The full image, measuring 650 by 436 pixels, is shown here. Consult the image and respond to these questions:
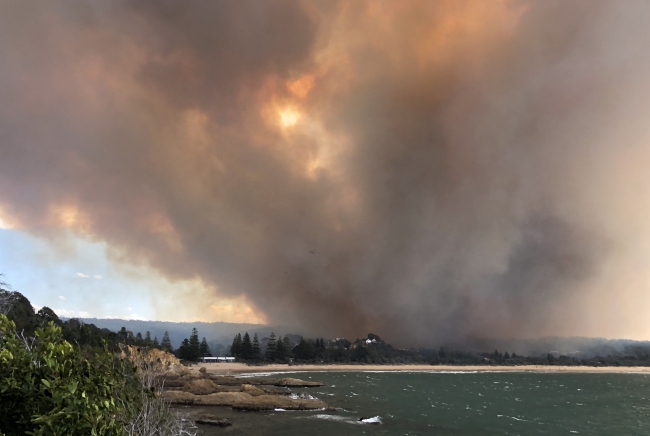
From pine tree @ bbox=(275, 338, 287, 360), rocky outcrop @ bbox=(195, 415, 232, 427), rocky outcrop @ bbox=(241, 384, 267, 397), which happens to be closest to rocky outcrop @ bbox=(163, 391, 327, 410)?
rocky outcrop @ bbox=(241, 384, 267, 397)

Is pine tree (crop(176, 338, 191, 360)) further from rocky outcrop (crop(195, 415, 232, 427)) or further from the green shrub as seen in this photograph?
the green shrub

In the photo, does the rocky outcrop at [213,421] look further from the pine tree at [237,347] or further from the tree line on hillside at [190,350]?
the pine tree at [237,347]

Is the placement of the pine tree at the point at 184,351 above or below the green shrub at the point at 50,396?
below

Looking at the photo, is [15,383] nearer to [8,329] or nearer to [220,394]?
[8,329]

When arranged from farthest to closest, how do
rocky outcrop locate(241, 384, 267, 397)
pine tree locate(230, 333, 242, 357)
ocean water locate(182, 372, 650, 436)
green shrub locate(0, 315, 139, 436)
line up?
pine tree locate(230, 333, 242, 357), rocky outcrop locate(241, 384, 267, 397), ocean water locate(182, 372, 650, 436), green shrub locate(0, 315, 139, 436)

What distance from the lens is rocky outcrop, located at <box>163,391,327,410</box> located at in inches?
1939

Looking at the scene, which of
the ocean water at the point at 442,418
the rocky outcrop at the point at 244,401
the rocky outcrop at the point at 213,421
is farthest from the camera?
the rocky outcrop at the point at 244,401

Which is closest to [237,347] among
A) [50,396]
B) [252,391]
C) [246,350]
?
[246,350]

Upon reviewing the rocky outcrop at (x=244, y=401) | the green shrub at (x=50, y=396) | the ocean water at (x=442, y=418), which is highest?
the green shrub at (x=50, y=396)

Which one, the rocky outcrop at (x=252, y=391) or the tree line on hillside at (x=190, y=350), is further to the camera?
the tree line on hillside at (x=190, y=350)

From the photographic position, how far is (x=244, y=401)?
50094 mm

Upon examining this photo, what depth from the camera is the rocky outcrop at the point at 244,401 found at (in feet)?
162

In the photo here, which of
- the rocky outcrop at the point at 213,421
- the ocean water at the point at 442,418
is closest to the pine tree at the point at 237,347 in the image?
the ocean water at the point at 442,418

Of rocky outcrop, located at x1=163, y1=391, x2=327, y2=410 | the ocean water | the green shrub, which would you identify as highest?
the green shrub
